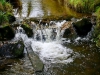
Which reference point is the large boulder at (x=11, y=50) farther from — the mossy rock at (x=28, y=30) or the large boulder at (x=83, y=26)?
the large boulder at (x=83, y=26)

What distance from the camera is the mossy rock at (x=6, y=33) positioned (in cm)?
1339

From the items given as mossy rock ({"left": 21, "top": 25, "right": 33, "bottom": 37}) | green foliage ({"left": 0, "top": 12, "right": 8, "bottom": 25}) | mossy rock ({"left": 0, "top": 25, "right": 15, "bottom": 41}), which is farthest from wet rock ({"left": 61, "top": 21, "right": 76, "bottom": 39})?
green foliage ({"left": 0, "top": 12, "right": 8, "bottom": 25})

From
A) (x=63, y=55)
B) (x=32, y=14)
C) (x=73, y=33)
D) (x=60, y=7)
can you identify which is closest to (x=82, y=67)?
(x=63, y=55)

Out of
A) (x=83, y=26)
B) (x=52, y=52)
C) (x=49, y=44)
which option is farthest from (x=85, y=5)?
(x=52, y=52)

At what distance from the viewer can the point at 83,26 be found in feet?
47.9

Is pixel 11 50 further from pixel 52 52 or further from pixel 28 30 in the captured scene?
pixel 28 30

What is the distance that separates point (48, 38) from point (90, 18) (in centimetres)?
302

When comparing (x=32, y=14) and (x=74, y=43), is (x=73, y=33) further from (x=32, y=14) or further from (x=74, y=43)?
(x=32, y=14)

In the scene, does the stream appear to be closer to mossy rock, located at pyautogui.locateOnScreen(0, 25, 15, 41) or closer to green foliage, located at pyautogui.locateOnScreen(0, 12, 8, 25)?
mossy rock, located at pyautogui.locateOnScreen(0, 25, 15, 41)

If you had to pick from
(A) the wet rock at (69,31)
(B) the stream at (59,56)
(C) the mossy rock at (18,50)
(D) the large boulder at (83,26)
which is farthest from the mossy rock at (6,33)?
(D) the large boulder at (83,26)

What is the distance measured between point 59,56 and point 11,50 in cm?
238

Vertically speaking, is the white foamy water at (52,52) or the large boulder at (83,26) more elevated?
the large boulder at (83,26)

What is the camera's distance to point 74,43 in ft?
45.2

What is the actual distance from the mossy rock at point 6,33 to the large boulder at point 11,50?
162cm
